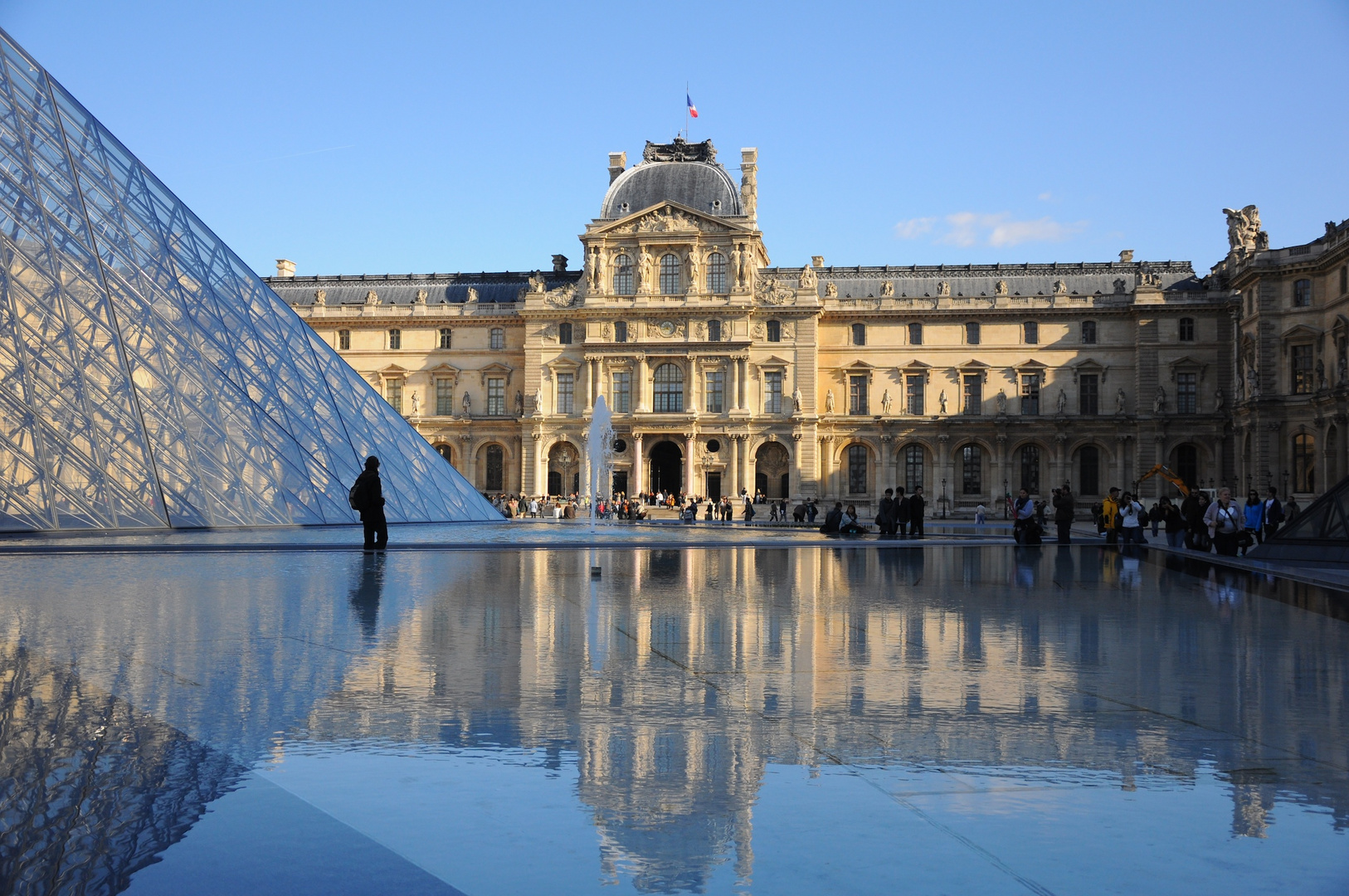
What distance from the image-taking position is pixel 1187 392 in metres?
56.1

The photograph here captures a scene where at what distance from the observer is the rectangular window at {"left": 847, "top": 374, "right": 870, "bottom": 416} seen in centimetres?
5781

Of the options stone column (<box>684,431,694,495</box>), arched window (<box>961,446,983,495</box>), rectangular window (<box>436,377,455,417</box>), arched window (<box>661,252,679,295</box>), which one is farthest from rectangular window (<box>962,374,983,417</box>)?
rectangular window (<box>436,377,455,417</box>)

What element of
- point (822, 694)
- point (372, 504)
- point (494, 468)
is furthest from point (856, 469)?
point (822, 694)

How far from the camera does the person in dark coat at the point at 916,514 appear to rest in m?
25.6

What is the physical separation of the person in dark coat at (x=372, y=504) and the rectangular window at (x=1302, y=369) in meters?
39.9

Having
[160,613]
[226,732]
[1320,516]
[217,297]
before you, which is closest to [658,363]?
[217,297]

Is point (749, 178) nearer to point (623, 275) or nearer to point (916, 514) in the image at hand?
point (623, 275)

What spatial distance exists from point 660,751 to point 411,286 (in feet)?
198

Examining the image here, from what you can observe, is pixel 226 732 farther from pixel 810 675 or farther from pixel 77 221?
pixel 77 221

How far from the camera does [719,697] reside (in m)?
5.46

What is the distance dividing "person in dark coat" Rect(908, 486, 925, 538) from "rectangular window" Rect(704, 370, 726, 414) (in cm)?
2989

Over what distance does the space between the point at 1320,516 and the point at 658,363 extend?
39561 mm

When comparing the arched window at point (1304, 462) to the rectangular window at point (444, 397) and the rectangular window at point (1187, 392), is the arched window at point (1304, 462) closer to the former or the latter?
the rectangular window at point (1187, 392)

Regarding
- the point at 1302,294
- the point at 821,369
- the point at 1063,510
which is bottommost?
the point at 1063,510
